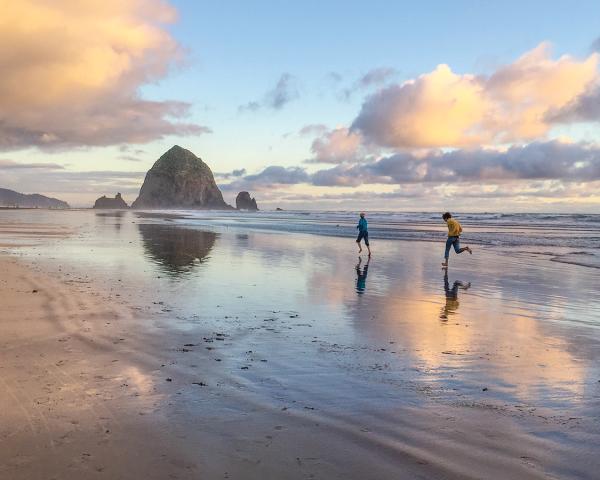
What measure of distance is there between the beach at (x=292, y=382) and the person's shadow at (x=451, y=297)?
118 millimetres

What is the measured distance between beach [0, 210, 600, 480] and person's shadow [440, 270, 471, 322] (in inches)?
4.6

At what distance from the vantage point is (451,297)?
42.1 feet

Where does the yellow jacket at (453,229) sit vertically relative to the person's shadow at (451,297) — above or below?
above

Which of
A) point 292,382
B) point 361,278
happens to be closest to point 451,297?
point 361,278

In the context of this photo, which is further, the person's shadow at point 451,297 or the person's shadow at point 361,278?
the person's shadow at point 361,278

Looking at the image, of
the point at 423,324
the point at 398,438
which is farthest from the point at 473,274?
the point at 398,438

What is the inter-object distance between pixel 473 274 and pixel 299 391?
44.2 ft

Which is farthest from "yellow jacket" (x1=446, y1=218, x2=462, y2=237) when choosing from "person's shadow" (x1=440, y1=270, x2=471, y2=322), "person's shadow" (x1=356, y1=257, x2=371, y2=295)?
"person's shadow" (x1=440, y1=270, x2=471, y2=322)

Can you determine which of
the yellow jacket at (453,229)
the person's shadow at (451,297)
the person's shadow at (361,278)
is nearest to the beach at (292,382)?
the person's shadow at (451,297)

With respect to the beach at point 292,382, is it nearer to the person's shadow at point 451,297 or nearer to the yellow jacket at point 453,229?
the person's shadow at point 451,297

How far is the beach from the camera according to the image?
4133mm

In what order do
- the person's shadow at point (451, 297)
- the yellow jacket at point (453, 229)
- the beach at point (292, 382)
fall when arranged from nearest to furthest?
the beach at point (292, 382) → the person's shadow at point (451, 297) → the yellow jacket at point (453, 229)

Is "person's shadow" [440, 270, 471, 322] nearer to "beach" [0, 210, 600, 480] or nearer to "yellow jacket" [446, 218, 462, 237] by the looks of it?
"beach" [0, 210, 600, 480]

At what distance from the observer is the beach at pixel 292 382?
4.13 meters
